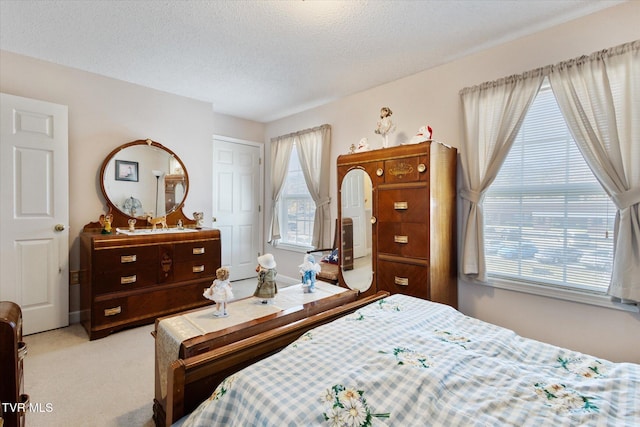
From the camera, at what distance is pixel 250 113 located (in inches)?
171

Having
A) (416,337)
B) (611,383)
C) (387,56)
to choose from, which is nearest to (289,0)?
(387,56)

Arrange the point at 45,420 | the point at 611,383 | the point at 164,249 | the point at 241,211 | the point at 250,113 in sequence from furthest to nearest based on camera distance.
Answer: the point at 241,211 < the point at 250,113 < the point at 164,249 < the point at 45,420 < the point at 611,383

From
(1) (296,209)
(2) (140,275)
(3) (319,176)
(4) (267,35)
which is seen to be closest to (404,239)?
(3) (319,176)

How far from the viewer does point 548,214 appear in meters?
2.31

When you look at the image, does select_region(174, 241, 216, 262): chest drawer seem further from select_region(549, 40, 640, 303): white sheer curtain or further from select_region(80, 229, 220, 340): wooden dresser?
select_region(549, 40, 640, 303): white sheer curtain

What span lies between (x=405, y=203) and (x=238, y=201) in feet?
9.37

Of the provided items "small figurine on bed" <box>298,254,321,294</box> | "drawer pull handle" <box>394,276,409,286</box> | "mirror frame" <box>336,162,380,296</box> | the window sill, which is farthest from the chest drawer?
the window sill

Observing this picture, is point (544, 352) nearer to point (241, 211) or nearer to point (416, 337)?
point (416, 337)

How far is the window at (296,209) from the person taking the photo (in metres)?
4.21

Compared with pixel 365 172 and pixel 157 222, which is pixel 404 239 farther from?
pixel 157 222

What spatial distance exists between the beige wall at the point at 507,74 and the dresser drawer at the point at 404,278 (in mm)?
569

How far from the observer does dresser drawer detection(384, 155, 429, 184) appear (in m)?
2.42

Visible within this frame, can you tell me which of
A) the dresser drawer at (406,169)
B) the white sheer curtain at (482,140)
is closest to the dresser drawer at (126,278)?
the dresser drawer at (406,169)

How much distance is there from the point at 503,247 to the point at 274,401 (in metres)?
2.39
